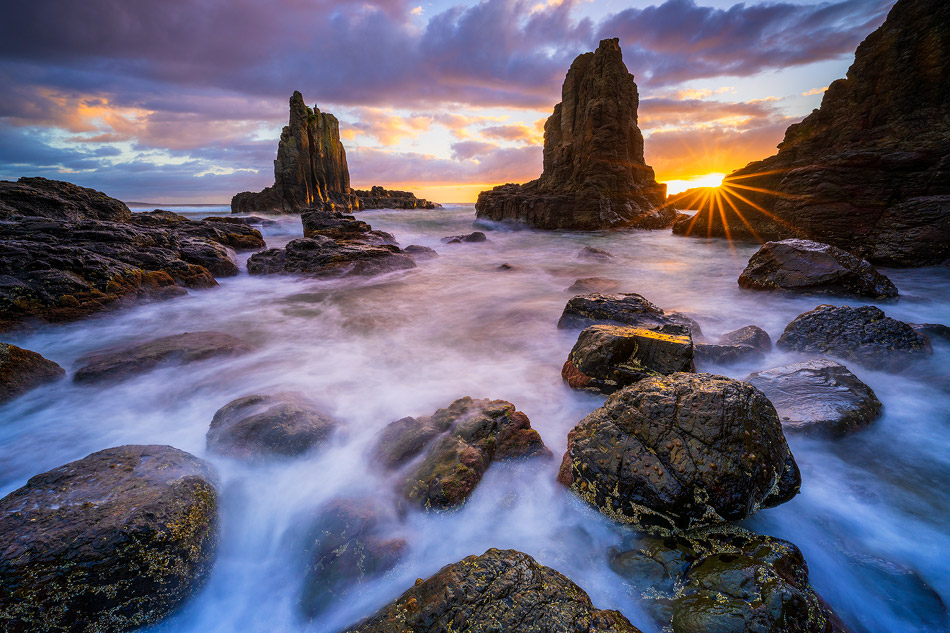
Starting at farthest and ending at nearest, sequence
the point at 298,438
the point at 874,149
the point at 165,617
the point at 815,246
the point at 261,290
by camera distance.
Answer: the point at 874,149
the point at 261,290
the point at 815,246
the point at 298,438
the point at 165,617

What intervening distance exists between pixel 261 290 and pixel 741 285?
39.0ft

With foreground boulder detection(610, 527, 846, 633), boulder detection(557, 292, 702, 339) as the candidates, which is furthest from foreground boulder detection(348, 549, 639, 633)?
boulder detection(557, 292, 702, 339)

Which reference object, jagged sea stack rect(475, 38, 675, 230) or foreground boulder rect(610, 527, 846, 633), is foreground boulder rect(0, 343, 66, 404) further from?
jagged sea stack rect(475, 38, 675, 230)

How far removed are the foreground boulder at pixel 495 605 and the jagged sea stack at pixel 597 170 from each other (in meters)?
28.1

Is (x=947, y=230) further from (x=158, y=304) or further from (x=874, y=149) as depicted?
(x=158, y=304)

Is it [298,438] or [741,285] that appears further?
[741,285]

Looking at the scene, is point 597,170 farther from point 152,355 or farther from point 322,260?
point 152,355

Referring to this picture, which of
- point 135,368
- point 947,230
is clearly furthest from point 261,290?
point 947,230

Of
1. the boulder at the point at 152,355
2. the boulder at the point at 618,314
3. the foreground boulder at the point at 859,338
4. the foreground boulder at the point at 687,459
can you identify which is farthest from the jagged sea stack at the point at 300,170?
the foreground boulder at the point at 687,459

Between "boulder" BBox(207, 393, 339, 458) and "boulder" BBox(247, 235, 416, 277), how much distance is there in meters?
7.85

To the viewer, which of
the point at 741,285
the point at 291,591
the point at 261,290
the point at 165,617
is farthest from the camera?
the point at 261,290

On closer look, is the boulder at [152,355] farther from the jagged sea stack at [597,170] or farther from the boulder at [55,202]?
the jagged sea stack at [597,170]

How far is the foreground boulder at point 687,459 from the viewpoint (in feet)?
6.74

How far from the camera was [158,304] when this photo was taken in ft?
24.2
